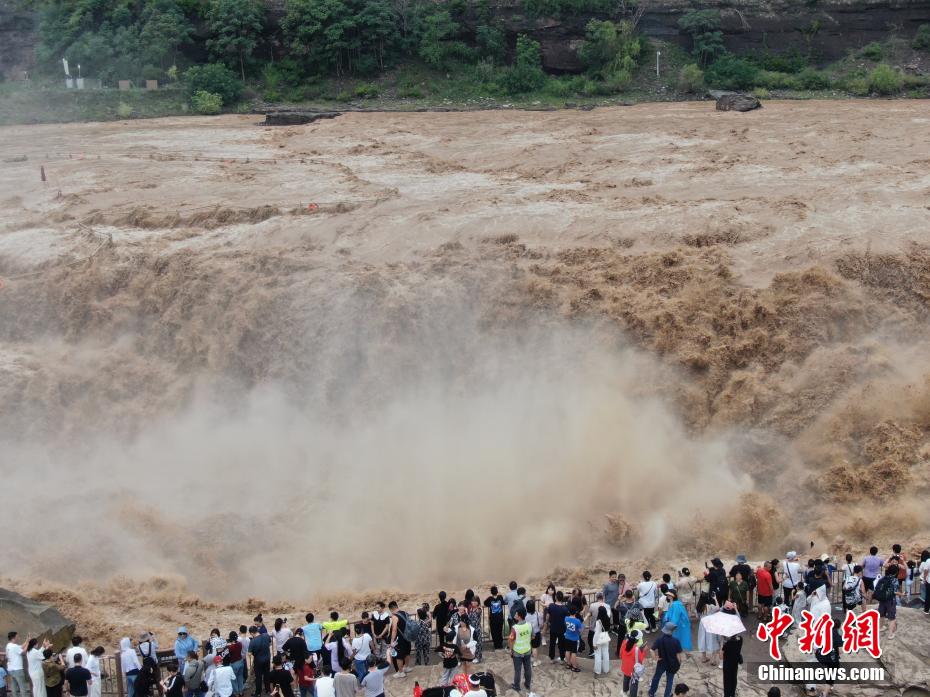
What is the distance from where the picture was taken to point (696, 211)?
22.8m

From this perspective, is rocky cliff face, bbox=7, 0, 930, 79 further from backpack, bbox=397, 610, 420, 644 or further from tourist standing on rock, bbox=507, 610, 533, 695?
tourist standing on rock, bbox=507, 610, 533, 695

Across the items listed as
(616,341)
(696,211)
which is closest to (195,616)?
(616,341)

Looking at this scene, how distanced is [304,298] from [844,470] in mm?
10645

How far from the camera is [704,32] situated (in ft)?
152

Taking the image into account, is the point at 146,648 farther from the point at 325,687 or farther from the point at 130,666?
the point at 325,687

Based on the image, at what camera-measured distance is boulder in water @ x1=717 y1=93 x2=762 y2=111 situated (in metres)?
37.1

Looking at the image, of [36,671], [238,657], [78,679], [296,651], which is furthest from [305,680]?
[36,671]

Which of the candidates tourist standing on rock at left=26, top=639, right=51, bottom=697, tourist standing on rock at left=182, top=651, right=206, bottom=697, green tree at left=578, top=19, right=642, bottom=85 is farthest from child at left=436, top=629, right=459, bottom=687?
green tree at left=578, top=19, right=642, bottom=85

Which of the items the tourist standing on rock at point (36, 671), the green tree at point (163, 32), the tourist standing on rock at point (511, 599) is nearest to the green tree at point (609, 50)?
the green tree at point (163, 32)

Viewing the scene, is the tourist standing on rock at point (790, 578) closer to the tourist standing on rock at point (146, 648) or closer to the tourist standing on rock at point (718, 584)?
the tourist standing on rock at point (718, 584)

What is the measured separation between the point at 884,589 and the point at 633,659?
10.2 feet

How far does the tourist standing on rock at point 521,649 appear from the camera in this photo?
10.8 metres

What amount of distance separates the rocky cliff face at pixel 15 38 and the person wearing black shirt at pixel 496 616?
1816 inches

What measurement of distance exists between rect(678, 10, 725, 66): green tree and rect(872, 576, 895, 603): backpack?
3789 centimetres
